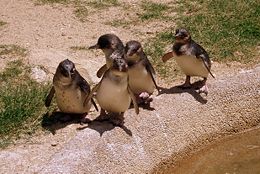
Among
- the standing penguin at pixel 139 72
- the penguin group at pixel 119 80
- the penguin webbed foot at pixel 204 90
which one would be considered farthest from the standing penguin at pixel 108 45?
the penguin webbed foot at pixel 204 90

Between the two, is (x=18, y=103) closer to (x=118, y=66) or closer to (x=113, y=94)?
(x=113, y=94)

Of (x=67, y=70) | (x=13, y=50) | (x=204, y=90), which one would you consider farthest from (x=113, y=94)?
(x=13, y=50)

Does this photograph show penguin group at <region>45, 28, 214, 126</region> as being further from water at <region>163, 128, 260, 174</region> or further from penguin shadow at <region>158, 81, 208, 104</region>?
water at <region>163, 128, 260, 174</region>

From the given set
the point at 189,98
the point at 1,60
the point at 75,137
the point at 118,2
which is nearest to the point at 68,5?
the point at 118,2

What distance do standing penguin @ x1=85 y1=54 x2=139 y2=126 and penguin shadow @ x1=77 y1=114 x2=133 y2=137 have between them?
0.06 metres

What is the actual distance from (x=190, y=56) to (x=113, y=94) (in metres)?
1.12

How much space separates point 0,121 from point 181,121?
169 cm

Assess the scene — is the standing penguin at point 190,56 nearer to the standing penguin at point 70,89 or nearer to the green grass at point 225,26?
the standing penguin at point 70,89

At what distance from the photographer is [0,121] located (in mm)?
5945

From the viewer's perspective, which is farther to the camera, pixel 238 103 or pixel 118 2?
pixel 118 2

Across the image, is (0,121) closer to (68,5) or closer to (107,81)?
(107,81)

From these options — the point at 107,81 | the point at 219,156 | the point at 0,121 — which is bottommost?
the point at 219,156

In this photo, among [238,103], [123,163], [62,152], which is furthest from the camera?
[238,103]

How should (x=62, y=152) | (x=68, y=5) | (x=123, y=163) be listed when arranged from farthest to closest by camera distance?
(x=68, y=5) < (x=123, y=163) < (x=62, y=152)
